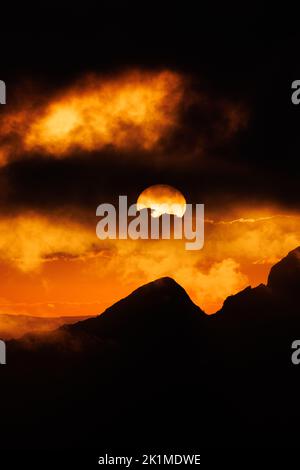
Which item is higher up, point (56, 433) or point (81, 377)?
point (81, 377)

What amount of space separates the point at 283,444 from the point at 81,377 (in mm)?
76166

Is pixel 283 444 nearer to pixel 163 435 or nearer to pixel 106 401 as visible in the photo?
pixel 163 435

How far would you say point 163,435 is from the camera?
17100cm

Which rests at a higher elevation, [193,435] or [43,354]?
[43,354]

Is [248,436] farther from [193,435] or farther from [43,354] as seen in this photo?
[43,354]
